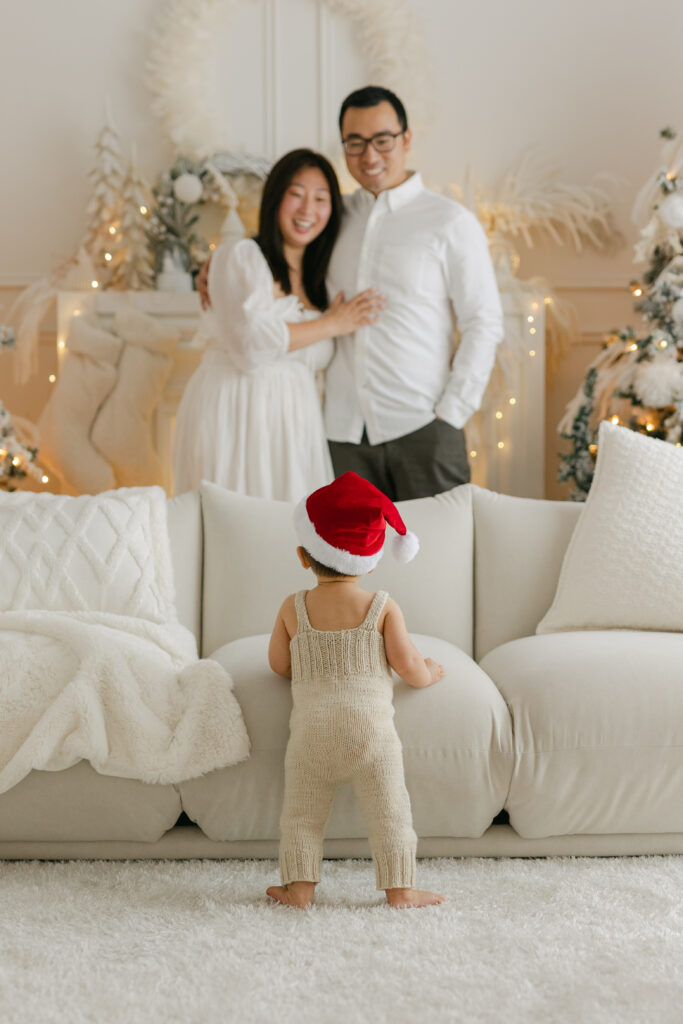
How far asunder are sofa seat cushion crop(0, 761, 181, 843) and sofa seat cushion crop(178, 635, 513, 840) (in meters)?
0.06

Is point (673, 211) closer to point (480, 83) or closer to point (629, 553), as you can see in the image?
point (480, 83)

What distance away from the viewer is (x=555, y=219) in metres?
3.90

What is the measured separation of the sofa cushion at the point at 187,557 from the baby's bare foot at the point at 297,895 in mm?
766

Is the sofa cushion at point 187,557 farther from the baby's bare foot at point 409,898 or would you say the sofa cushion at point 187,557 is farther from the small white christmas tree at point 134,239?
the small white christmas tree at point 134,239

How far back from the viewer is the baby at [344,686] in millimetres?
1576

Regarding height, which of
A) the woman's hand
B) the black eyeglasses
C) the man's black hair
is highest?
the man's black hair

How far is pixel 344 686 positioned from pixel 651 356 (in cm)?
202

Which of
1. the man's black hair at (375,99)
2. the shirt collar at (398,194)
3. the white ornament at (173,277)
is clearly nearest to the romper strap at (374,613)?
the shirt collar at (398,194)

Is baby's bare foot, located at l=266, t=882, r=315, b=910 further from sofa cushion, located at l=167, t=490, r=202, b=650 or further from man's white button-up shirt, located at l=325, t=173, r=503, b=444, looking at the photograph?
man's white button-up shirt, located at l=325, t=173, r=503, b=444

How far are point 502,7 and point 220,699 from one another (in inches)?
128

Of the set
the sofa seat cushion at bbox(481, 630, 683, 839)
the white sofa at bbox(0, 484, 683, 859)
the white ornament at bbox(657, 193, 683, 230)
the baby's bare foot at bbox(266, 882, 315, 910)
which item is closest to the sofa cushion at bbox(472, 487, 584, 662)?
the white sofa at bbox(0, 484, 683, 859)

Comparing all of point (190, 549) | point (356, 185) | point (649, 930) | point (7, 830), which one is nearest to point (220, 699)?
point (7, 830)

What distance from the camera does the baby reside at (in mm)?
1576

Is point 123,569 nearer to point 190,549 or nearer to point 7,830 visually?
point 190,549
